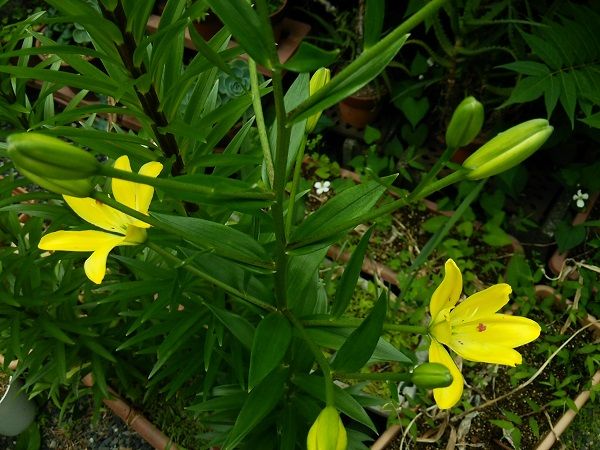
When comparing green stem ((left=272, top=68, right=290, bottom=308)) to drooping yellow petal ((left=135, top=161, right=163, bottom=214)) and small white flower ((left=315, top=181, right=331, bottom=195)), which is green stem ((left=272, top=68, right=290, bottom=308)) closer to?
drooping yellow petal ((left=135, top=161, right=163, bottom=214))

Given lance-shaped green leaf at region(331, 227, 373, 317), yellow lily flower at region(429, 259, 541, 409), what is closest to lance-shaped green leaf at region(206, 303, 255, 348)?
lance-shaped green leaf at region(331, 227, 373, 317)

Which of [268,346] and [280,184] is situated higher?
[280,184]

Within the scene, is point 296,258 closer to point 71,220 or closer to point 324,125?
point 71,220

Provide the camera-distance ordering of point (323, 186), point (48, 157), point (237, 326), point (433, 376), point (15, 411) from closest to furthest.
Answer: point (48, 157) → point (433, 376) → point (237, 326) → point (15, 411) → point (323, 186)

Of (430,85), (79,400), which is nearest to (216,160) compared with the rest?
(79,400)

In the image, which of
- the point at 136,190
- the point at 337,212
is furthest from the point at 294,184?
the point at 136,190

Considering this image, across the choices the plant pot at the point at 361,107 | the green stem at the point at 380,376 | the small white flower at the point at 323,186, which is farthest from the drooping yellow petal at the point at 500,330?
the plant pot at the point at 361,107

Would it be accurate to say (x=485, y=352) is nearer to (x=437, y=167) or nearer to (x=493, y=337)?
(x=493, y=337)
